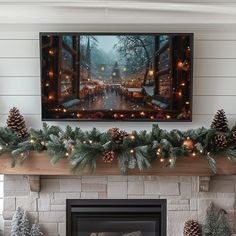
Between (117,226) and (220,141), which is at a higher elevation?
(220,141)

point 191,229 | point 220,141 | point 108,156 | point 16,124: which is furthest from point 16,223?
point 220,141

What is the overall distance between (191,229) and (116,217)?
55cm

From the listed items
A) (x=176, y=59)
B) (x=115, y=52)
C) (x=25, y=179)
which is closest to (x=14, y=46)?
(x=115, y=52)

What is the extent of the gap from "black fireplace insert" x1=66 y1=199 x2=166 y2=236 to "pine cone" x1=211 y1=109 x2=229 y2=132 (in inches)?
26.5

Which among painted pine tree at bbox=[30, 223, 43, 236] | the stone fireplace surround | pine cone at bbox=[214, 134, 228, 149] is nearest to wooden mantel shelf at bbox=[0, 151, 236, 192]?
pine cone at bbox=[214, 134, 228, 149]

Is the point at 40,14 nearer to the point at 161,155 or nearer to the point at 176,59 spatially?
the point at 176,59

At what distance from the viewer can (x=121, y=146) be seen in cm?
278

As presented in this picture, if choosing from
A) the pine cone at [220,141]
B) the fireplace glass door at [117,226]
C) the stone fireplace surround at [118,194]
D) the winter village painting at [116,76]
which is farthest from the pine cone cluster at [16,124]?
the pine cone at [220,141]

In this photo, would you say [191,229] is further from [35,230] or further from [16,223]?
[16,223]

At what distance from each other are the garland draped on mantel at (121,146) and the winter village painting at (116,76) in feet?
0.65

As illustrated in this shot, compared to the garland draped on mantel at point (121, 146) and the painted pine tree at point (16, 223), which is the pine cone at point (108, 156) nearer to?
the garland draped on mantel at point (121, 146)

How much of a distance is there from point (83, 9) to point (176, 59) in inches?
29.1

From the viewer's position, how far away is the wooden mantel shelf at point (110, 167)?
286 cm

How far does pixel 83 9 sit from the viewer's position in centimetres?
301
